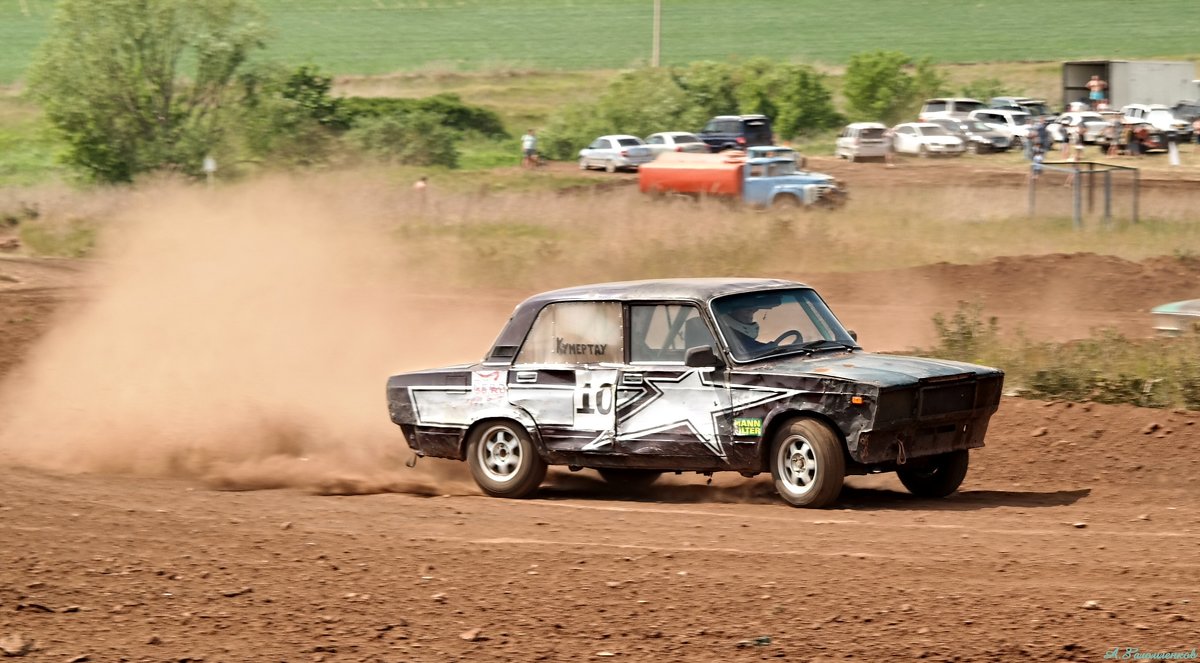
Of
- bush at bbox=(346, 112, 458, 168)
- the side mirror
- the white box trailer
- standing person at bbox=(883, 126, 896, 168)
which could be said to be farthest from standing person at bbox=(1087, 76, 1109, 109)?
the side mirror

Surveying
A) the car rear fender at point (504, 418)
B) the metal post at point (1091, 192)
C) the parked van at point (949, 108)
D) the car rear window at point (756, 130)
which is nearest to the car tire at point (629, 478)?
the car rear fender at point (504, 418)

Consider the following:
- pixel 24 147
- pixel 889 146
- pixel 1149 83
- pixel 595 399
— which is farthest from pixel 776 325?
pixel 24 147

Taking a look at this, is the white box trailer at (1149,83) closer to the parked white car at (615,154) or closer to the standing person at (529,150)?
the parked white car at (615,154)

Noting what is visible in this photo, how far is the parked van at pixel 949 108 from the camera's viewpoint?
5816 centimetres

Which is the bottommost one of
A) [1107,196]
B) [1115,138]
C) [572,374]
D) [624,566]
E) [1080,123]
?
[624,566]

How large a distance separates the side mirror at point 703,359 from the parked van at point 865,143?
42.2 metres

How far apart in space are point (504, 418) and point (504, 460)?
0.33m

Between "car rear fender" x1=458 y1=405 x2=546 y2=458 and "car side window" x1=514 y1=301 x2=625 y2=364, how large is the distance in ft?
1.22

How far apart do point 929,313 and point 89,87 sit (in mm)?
33664

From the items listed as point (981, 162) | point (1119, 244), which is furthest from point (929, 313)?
point (981, 162)

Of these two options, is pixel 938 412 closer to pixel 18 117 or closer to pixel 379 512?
pixel 379 512

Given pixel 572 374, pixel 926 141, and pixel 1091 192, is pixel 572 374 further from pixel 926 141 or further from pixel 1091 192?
pixel 926 141

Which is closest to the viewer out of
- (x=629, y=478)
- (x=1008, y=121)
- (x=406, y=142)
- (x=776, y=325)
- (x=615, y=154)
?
(x=776, y=325)

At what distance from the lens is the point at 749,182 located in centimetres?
3406
